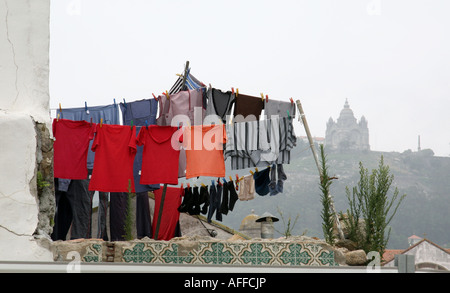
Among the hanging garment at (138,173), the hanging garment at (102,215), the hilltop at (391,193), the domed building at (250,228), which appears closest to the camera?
the hanging garment at (138,173)

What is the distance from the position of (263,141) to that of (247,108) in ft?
2.45

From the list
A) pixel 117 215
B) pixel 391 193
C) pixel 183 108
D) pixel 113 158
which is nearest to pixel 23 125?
pixel 113 158

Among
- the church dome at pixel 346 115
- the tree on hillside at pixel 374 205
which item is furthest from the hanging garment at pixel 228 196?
the church dome at pixel 346 115

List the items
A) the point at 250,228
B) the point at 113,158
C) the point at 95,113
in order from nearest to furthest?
the point at 113,158 → the point at 95,113 → the point at 250,228

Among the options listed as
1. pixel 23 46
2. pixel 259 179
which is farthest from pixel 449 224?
pixel 23 46

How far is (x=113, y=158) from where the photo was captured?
952 centimetres

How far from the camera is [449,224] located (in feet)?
280

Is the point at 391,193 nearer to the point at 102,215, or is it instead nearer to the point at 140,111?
the point at 102,215

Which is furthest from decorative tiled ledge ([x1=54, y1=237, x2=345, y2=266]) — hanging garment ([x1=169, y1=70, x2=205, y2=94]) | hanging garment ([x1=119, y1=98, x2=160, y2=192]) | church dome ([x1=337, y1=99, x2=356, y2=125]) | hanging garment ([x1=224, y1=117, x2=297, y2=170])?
church dome ([x1=337, y1=99, x2=356, y2=125])

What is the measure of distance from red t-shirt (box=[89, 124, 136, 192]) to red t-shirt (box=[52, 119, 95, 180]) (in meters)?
0.26

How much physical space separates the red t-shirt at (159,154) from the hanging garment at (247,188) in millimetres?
2075

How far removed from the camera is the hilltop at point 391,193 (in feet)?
254

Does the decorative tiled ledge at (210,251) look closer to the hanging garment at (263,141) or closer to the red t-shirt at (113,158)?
the red t-shirt at (113,158)
